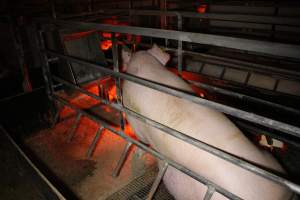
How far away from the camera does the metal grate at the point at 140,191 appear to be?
2.71 m

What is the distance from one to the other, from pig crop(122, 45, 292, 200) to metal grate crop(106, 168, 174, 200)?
0.73ft

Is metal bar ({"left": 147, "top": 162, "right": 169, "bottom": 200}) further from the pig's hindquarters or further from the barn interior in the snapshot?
the pig's hindquarters

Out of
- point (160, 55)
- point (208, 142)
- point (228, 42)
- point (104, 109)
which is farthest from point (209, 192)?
point (104, 109)

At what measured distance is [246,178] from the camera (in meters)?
1.77

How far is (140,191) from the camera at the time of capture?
2787 mm

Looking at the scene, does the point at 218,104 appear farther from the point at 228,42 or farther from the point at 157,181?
the point at 157,181

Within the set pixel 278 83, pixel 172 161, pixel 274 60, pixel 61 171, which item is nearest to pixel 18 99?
pixel 61 171

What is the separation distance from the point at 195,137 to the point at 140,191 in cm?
118

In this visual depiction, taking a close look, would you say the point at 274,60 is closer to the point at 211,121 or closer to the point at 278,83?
the point at 278,83

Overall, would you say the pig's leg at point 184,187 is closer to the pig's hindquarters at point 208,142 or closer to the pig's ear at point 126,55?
the pig's hindquarters at point 208,142

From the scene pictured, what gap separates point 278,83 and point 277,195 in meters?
2.02

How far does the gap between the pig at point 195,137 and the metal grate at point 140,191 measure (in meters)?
0.22

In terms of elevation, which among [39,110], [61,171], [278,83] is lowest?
[61,171]

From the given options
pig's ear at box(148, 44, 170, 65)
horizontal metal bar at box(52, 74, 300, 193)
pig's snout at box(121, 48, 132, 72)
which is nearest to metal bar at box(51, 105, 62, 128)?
pig's snout at box(121, 48, 132, 72)
